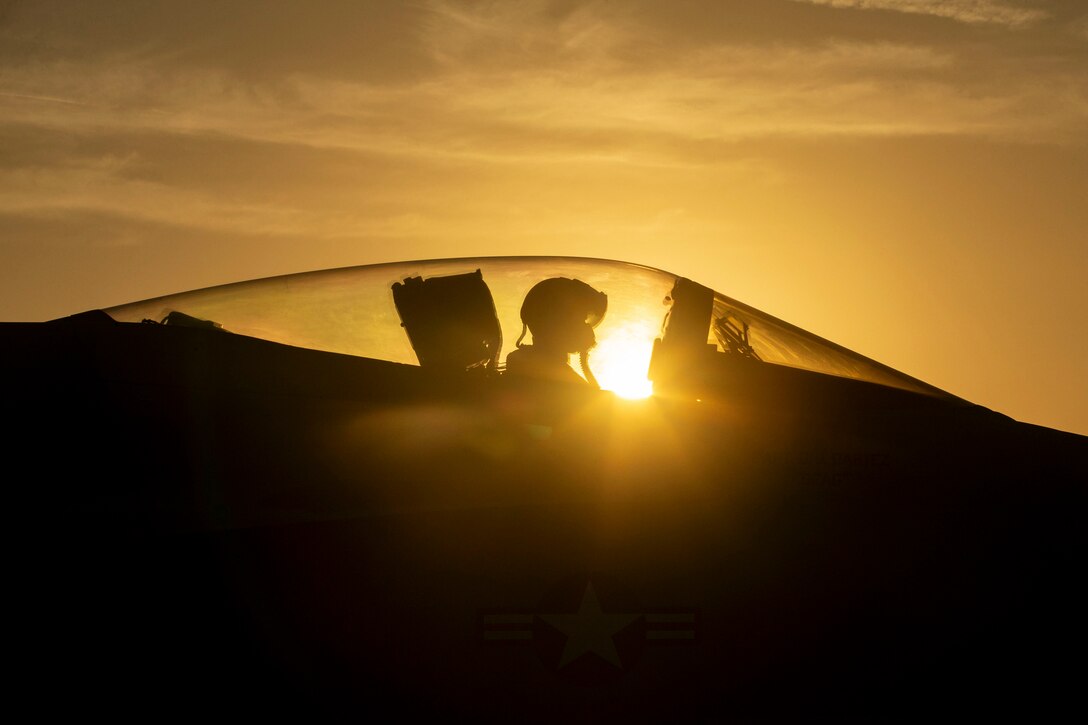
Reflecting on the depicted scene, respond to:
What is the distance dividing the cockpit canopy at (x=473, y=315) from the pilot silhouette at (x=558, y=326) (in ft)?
0.12

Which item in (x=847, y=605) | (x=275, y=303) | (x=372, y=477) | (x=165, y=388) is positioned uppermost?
(x=275, y=303)

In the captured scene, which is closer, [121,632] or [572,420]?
[121,632]

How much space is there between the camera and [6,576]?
152 inches

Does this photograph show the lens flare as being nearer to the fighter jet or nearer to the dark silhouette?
the fighter jet

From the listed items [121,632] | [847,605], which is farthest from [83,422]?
[847,605]

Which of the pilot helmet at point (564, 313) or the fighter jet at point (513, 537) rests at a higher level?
the pilot helmet at point (564, 313)

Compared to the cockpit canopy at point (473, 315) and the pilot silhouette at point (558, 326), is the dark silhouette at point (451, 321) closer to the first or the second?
the cockpit canopy at point (473, 315)

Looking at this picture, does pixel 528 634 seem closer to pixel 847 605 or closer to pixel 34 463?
pixel 847 605

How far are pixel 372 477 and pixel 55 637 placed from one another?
1224 mm

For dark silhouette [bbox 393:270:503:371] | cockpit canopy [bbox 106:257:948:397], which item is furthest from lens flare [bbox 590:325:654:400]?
dark silhouette [bbox 393:270:503:371]

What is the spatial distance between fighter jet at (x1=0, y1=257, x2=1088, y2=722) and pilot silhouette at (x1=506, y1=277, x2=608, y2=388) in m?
0.03

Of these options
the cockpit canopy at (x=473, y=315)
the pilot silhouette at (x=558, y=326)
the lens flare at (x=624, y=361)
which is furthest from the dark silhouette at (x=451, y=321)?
the lens flare at (x=624, y=361)

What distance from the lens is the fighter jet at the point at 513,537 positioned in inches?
150

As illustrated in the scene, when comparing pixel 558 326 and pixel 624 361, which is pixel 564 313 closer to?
pixel 558 326
